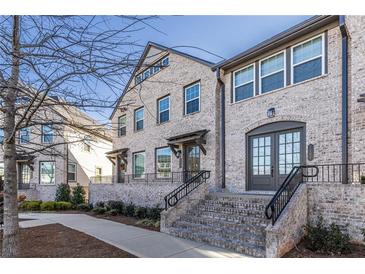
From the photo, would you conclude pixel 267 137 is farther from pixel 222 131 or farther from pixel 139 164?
pixel 139 164

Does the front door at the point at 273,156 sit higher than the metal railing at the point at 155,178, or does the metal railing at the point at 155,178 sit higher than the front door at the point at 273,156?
the front door at the point at 273,156

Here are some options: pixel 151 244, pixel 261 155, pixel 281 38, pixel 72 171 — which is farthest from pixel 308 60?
pixel 72 171

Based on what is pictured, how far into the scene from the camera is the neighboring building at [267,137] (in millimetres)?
6906

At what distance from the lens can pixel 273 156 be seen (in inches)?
392

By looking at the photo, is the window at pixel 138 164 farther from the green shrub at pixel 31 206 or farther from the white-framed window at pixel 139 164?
the green shrub at pixel 31 206

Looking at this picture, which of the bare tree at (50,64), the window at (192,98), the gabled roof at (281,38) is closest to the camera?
the bare tree at (50,64)

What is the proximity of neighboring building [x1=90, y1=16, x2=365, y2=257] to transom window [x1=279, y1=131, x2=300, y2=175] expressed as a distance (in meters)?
0.03

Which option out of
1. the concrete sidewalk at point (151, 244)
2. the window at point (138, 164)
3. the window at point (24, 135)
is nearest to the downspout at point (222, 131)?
the concrete sidewalk at point (151, 244)

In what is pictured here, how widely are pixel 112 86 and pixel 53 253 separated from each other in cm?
513

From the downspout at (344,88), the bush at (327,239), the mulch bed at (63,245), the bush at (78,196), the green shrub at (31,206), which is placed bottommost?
the green shrub at (31,206)

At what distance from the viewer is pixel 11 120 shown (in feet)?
16.8

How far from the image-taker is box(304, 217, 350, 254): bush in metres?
6.20

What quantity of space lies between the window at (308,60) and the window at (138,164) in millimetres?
10456

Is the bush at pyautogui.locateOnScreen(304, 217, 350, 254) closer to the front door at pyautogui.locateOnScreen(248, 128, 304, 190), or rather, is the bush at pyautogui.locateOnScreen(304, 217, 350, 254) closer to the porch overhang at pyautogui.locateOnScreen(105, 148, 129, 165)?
the front door at pyautogui.locateOnScreen(248, 128, 304, 190)
